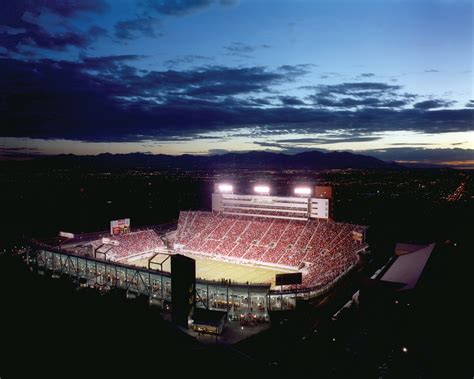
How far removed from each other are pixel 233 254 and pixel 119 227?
19.7 m

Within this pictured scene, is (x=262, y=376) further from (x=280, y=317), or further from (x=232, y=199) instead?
(x=232, y=199)

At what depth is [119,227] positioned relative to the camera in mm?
60469

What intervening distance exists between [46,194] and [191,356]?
159m

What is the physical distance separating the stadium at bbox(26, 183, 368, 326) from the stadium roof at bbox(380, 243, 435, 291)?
171 inches

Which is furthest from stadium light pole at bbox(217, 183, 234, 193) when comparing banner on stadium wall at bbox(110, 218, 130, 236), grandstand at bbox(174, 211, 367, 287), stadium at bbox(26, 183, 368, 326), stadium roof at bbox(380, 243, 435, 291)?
stadium roof at bbox(380, 243, 435, 291)

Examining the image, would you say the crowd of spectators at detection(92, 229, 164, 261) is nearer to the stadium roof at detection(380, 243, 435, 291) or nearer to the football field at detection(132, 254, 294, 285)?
the football field at detection(132, 254, 294, 285)

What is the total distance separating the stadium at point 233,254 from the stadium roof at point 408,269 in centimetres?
434

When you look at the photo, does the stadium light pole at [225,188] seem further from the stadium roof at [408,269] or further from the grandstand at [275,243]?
the stadium roof at [408,269]

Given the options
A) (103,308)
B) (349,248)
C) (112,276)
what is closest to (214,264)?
(112,276)

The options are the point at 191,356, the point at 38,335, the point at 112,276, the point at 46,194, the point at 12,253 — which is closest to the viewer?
the point at 191,356

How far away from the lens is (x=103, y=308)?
2744 centimetres

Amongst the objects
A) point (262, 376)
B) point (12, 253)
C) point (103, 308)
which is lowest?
point (12, 253)

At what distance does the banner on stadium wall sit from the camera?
5959 cm

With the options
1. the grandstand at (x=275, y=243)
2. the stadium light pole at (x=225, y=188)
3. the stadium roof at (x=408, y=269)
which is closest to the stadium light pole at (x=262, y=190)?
the grandstand at (x=275, y=243)
